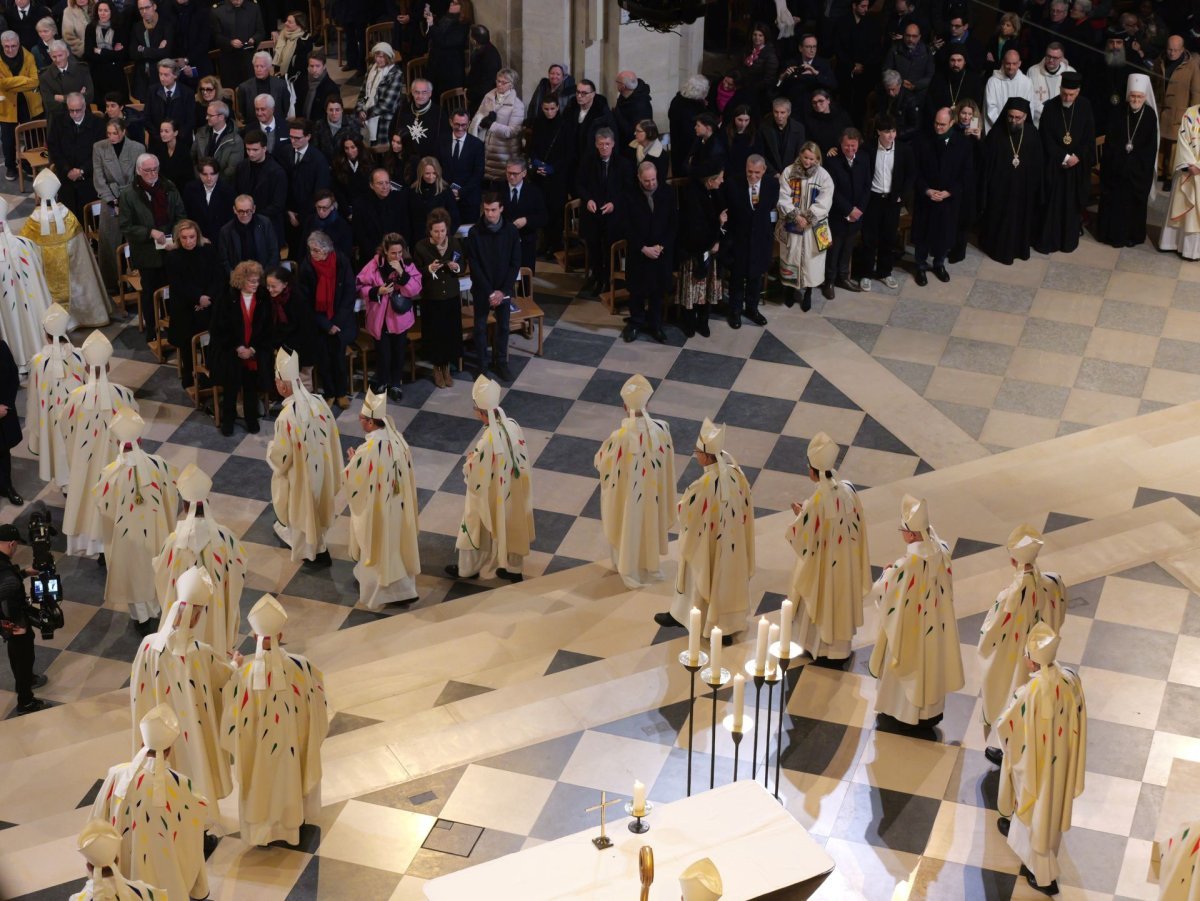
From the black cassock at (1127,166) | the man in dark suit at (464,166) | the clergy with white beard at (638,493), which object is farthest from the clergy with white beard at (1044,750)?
the black cassock at (1127,166)

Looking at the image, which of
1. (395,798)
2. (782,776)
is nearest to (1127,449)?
(782,776)

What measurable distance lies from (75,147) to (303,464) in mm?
5077

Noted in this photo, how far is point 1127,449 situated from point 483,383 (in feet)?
17.0

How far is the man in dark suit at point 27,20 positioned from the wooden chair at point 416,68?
350 cm

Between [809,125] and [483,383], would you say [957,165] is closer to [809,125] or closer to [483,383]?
[809,125]

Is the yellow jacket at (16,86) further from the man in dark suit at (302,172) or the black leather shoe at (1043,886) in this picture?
the black leather shoe at (1043,886)

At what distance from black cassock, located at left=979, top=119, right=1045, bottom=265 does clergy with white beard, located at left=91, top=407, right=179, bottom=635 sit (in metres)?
8.06

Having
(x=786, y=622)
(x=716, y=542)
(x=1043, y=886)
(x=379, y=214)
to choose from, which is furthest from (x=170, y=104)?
(x=1043, y=886)

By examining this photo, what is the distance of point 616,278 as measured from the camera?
1570cm

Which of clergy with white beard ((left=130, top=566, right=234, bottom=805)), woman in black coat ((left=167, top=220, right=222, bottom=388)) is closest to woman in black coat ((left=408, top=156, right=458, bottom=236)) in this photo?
woman in black coat ((left=167, top=220, right=222, bottom=388))

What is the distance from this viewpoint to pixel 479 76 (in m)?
16.9

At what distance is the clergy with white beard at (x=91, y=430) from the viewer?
11.9m

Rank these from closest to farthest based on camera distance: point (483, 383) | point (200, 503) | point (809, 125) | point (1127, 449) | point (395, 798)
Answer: point (395, 798)
point (200, 503)
point (483, 383)
point (1127, 449)
point (809, 125)

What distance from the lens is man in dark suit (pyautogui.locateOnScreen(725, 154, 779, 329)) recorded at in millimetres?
14805
